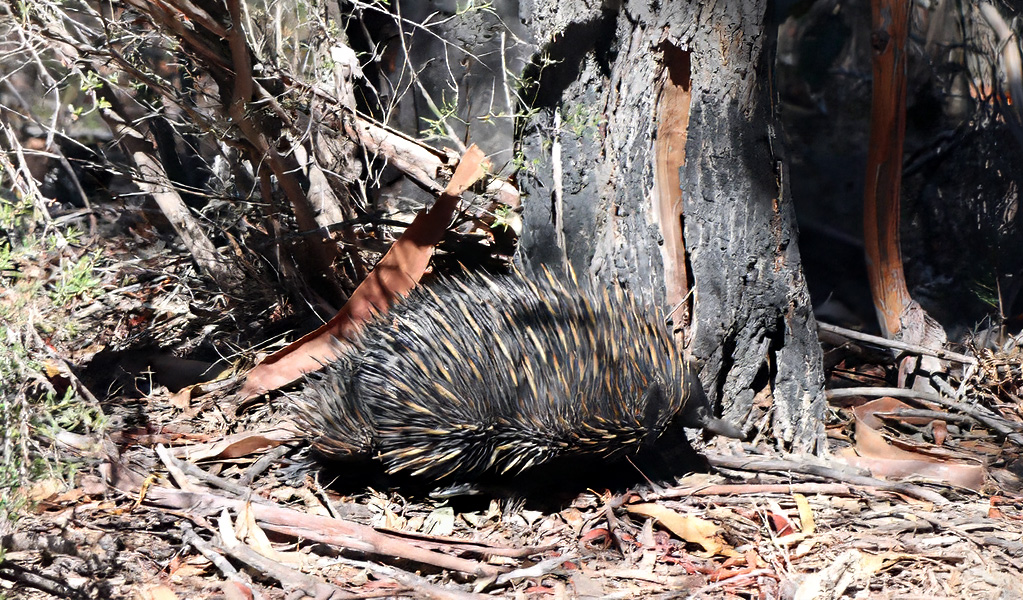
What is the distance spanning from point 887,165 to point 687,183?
5.08 feet

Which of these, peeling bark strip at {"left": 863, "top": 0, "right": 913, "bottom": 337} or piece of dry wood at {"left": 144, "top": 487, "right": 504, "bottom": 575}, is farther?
peeling bark strip at {"left": 863, "top": 0, "right": 913, "bottom": 337}

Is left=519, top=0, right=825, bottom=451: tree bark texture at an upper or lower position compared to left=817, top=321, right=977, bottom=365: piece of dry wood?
upper

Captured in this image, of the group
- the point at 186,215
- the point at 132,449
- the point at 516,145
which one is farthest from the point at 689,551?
the point at 186,215

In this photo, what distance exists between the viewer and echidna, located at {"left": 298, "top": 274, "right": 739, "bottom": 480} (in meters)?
3.13

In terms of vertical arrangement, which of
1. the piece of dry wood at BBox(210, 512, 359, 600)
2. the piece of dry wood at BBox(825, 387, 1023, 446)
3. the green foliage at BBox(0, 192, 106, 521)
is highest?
the green foliage at BBox(0, 192, 106, 521)

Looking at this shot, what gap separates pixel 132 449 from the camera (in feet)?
11.5

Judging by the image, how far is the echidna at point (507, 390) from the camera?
3.13 metres

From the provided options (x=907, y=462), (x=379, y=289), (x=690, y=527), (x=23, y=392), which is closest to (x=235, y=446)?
(x=379, y=289)

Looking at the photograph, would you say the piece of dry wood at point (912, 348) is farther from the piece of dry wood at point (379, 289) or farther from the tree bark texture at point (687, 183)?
the piece of dry wood at point (379, 289)

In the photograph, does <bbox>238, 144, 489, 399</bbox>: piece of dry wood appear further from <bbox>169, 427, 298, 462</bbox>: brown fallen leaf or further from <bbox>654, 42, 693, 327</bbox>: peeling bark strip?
<bbox>654, 42, 693, 327</bbox>: peeling bark strip

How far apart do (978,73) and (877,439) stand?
8.40 ft

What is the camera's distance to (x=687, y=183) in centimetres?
323

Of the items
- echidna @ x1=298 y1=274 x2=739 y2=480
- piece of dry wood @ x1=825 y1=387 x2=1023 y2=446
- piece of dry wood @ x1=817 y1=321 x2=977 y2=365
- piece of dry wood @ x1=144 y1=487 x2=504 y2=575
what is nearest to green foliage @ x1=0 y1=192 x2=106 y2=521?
piece of dry wood @ x1=144 y1=487 x2=504 y2=575

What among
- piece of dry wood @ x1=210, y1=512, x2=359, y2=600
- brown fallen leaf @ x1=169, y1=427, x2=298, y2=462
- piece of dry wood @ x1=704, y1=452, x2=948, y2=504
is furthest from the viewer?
brown fallen leaf @ x1=169, y1=427, x2=298, y2=462
